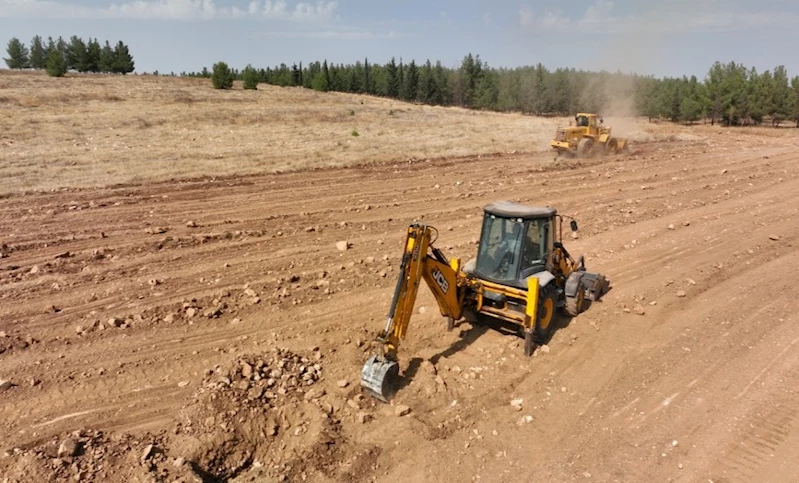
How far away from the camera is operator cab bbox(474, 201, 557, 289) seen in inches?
300

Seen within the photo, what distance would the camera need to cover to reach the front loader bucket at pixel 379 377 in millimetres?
6305

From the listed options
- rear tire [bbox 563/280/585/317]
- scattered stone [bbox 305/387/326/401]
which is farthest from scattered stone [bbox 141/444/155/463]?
rear tire [bbox 563/280/585/317]

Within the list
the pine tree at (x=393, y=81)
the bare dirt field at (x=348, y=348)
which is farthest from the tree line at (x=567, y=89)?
the bare dirt field at (x=348, y=348)

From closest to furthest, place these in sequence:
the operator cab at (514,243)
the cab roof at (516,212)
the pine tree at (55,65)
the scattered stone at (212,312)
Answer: the cab roof at (516,212) → the operator cab at (514,243) → the scattered stone at (212,312) → the pine tree at (55,65)

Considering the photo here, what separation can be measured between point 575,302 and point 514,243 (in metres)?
1.78

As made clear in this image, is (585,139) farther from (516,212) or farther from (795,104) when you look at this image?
(795,104)

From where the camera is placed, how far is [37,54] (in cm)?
7362

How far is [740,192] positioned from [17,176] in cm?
2403

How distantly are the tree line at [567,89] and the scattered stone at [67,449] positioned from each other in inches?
1994

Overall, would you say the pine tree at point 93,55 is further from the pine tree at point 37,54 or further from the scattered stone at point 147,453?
the scattered stone at point 147,453

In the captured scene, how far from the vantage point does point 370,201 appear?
15977mm

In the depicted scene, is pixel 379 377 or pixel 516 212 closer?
pixel 379 377

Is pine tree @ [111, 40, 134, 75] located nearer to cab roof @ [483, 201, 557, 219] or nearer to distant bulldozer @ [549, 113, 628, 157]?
distant bulldozer @ [549, 113, 628, 157]

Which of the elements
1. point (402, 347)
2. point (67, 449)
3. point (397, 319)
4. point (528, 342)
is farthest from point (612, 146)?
point (67, 449)
